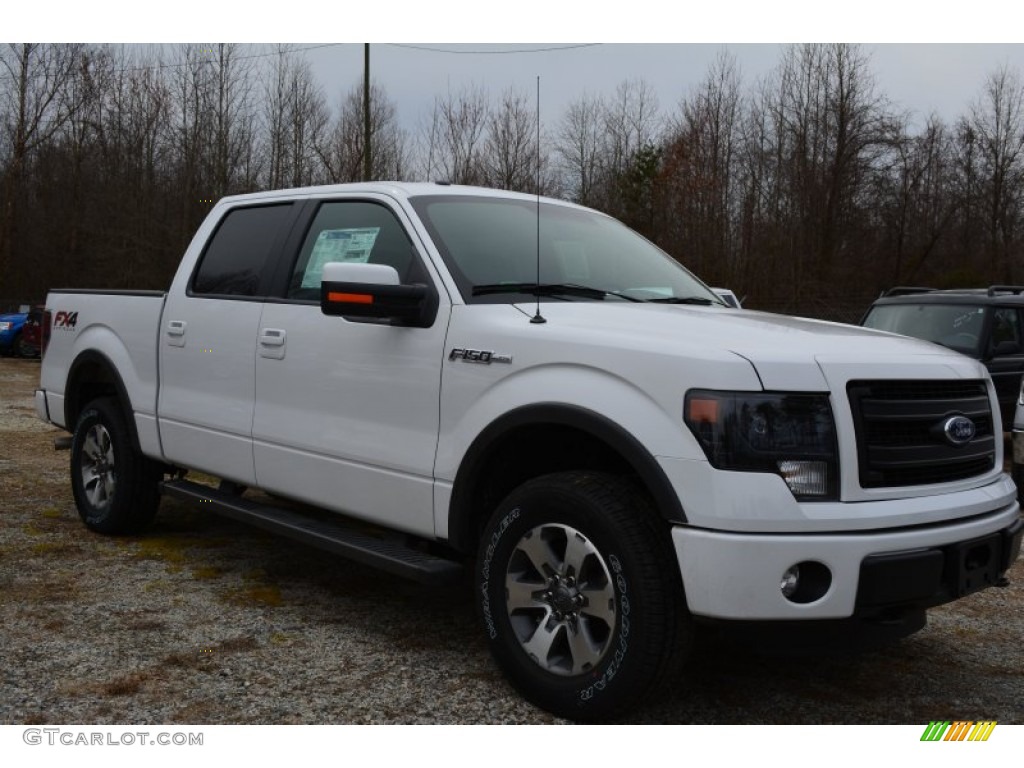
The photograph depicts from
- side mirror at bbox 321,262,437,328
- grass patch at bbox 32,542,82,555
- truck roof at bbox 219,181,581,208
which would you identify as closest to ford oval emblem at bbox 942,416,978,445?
side mirror at bbox 321,262,437,328

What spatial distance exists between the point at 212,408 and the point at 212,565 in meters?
1.03

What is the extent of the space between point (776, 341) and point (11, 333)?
80.6 ft

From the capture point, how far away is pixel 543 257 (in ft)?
14.6

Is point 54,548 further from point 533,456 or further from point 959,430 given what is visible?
point 959,430

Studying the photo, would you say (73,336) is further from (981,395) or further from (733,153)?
(733,153)

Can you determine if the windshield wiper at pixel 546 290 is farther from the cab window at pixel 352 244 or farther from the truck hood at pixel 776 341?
the cab window at pixel 352 244

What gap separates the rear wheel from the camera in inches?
236

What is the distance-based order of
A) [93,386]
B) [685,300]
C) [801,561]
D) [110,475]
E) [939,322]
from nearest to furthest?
[801,561], [685,300], [110,475], [93,386], [939,322]

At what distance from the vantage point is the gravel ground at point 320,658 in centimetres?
366

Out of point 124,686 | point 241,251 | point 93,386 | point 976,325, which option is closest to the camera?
point 124,686

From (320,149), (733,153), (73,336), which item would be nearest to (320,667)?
(73,336)

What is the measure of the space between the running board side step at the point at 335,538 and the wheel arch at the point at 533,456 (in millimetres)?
154

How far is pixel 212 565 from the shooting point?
18.7 feet

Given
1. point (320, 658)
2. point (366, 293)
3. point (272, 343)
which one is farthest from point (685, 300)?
point (320, 658)
